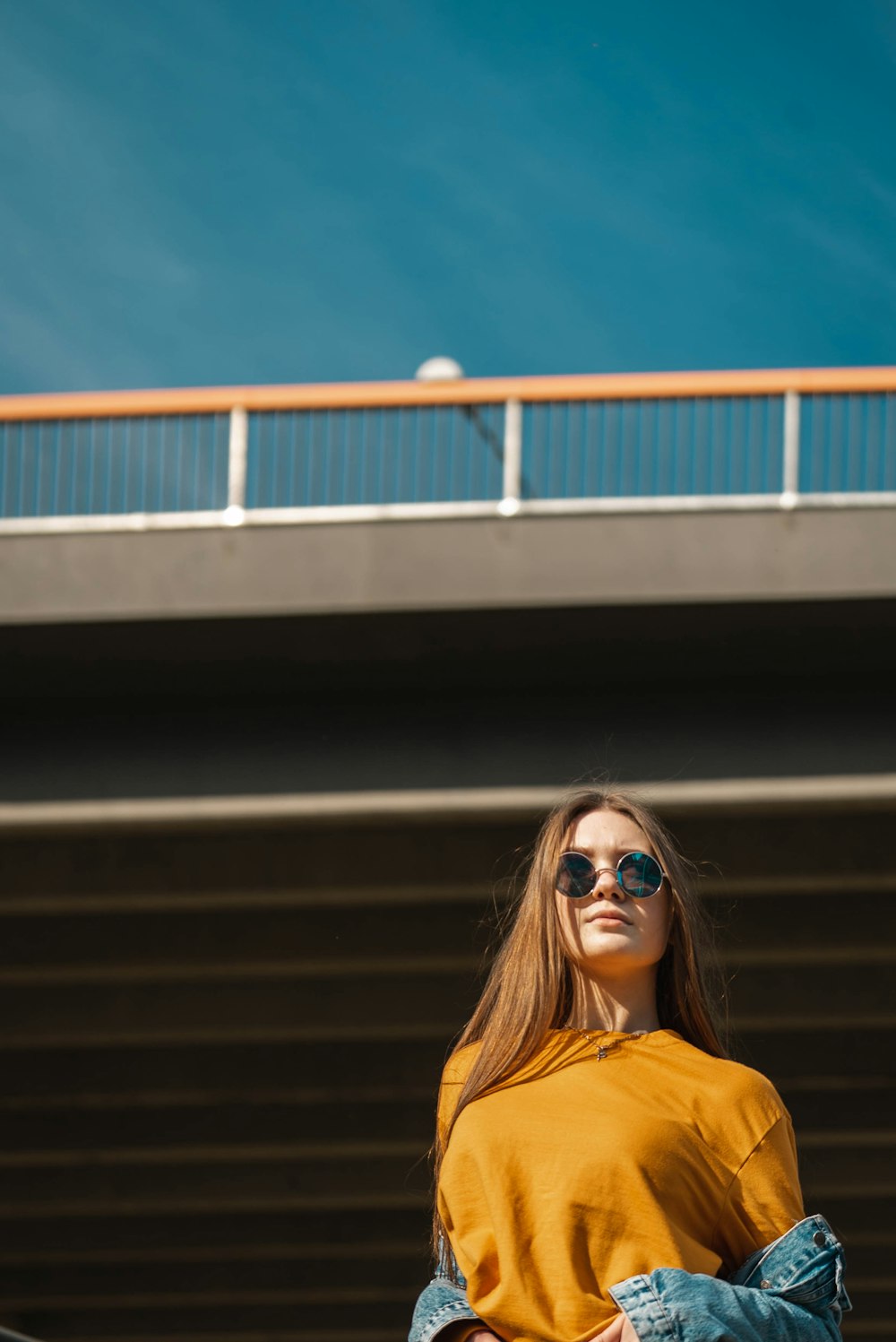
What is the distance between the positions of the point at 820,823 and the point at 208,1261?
31.8 feet

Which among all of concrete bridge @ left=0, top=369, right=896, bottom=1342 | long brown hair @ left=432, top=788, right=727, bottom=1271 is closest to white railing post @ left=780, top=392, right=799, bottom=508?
concrete bridge @ left=0, top=369, right=896, bottom=1342

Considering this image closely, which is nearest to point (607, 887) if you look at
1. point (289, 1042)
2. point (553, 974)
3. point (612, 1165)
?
point (553, 974)

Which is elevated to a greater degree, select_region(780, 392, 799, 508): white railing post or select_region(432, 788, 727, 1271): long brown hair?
select_region(780, 392, 799, 508): white railing post

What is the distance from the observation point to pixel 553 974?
3129mm

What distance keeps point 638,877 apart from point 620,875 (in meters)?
0.03

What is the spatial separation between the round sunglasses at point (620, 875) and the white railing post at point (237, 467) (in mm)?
7668

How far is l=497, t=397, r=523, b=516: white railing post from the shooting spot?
34.3 feet

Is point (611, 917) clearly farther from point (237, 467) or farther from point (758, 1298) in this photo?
point (237, 467)

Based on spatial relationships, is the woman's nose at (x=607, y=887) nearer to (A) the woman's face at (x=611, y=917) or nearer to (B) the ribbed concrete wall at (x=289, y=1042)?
(A) the woman's face at (x=611, y=917)

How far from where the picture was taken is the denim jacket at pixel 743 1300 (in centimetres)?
255

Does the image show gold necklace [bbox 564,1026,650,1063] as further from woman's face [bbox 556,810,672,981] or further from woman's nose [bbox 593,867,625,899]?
woman's nose [bbox 593,867,625,899]

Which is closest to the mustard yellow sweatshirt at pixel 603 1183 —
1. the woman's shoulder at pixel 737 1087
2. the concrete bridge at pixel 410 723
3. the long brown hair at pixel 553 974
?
the woman's shoulder at pixel 737 1087

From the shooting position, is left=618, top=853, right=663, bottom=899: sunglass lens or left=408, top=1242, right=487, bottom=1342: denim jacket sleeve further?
left=618, top=853, right=663, bottom=899: sunglass lens

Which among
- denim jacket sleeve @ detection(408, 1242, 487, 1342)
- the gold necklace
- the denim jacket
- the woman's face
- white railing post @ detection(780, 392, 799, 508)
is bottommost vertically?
denim jacket sleeve @ detection(408, 1242, 487, 1342)
